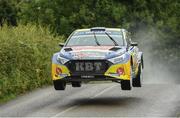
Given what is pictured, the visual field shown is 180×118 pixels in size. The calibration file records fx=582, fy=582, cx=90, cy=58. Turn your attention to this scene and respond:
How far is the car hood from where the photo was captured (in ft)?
51.8

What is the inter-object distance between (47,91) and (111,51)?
200 inches

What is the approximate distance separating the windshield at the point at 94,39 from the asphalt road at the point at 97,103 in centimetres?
172

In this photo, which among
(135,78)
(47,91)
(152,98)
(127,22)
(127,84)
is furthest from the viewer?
(127,22)

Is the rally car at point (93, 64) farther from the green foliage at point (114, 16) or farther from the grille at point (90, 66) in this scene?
the green foliage at point (114, 16)

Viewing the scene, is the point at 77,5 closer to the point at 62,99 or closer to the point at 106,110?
the point at 62,99

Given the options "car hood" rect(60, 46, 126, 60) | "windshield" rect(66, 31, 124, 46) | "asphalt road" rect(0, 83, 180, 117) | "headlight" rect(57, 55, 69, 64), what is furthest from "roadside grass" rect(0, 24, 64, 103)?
"car hood" rect(60, 46, 126, 60)

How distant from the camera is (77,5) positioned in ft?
128

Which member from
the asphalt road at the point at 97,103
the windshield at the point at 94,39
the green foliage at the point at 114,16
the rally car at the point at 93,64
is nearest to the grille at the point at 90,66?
the rally car at the point at 93,64

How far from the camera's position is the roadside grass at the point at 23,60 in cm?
1966

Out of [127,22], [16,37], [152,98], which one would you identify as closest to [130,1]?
[127,22]

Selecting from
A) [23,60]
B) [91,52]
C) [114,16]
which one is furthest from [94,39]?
[114,16]

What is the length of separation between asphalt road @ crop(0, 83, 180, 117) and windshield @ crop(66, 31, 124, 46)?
5.65ft

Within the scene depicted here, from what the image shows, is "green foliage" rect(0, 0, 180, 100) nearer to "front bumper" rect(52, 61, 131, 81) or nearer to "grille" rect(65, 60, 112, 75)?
"front bumper" rect(52, 61, 131, 81)

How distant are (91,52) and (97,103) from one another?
1.71 m
